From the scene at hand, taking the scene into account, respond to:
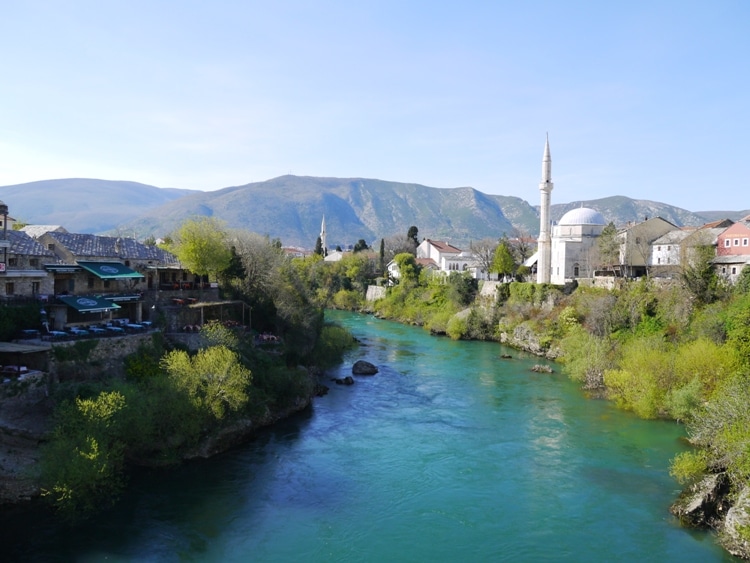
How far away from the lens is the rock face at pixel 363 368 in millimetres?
38844

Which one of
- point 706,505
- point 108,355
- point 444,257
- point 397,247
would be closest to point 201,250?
point 108,355

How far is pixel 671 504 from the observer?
19344mm

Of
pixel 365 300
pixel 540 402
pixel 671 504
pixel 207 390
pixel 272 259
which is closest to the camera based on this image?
pixel 671 504

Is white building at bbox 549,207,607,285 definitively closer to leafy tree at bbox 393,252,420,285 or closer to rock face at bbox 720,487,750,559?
leafy tree at bbox 393,252,420,285

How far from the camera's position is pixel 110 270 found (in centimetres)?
3172

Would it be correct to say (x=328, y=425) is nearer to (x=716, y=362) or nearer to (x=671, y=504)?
(x=671, y=504)

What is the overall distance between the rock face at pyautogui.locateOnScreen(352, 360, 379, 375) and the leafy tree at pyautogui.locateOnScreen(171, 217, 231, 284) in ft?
36.5

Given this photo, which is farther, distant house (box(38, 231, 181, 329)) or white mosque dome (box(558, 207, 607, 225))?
white mosque dome (box(558, 207, 607, 225))

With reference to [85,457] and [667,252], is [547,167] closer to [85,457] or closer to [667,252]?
[667,252]

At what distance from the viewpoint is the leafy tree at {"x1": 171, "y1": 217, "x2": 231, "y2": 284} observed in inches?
1363

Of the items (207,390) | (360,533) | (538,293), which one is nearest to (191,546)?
(360,533)

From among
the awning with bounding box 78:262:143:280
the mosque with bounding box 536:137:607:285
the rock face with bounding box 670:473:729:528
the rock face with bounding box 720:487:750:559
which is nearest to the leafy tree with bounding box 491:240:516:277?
the mosque with bounding box 536:137:607:285

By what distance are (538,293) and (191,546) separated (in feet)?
135

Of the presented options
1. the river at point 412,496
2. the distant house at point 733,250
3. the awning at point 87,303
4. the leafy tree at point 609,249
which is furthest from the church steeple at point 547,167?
the awning at point 87,303
